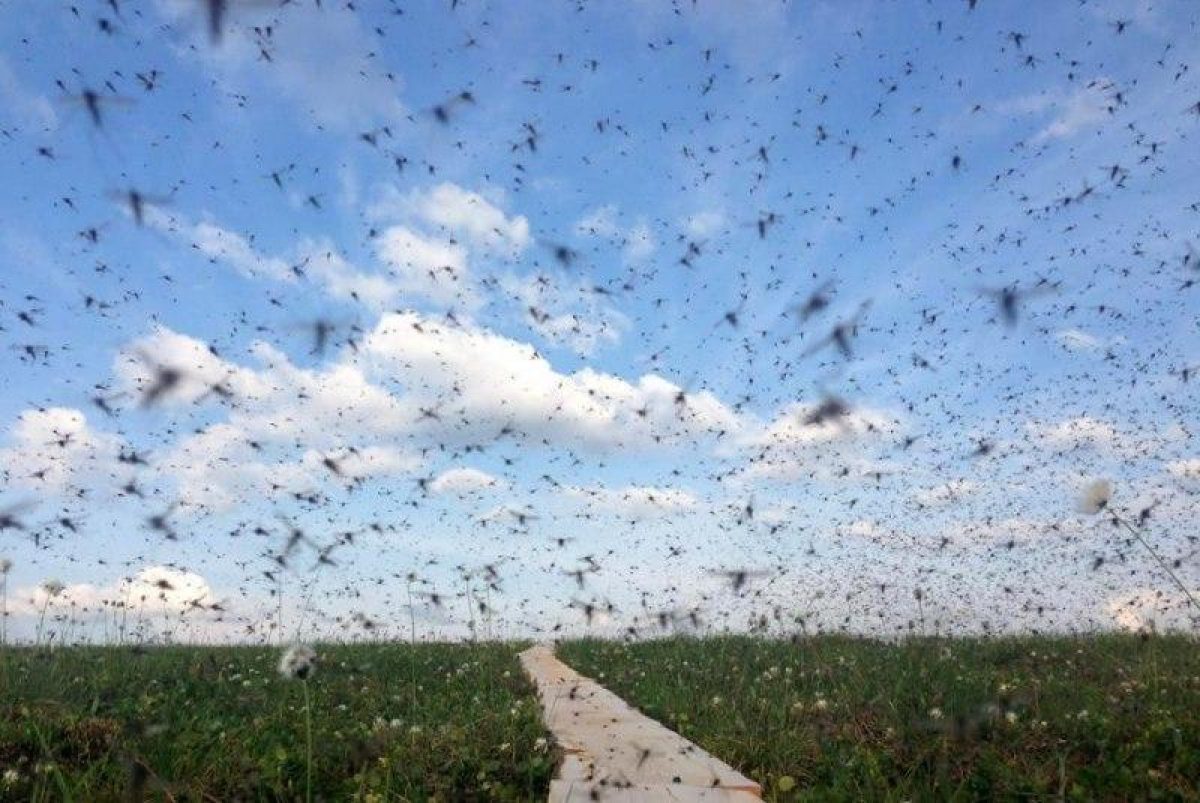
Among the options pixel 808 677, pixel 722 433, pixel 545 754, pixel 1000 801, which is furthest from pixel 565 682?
pixel 1000 801

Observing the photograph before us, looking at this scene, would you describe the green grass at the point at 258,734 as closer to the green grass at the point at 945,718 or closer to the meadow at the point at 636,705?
the meadow at the point at 636,705

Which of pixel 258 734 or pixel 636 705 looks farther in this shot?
pixel 636 705

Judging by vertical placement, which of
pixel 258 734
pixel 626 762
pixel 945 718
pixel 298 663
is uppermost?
pixel 298 663

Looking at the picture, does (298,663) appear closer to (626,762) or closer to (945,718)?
(626,762)

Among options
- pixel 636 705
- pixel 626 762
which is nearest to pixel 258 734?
pixel 626 762

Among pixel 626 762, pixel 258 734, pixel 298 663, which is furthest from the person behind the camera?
pixel 258 734

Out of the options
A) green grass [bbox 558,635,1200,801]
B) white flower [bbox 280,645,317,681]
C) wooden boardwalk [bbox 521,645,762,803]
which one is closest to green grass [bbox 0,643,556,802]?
wooden boardwalk [bbox 521,645,762,803]

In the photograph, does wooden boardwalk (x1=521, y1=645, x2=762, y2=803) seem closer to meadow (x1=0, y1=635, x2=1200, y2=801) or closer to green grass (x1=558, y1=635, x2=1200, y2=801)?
meadow (x1=0, y1=635, x2=1200, y2=801)

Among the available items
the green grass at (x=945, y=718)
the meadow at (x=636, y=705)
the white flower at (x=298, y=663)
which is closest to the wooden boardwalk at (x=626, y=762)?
the meadow at (x=636, y=705)
